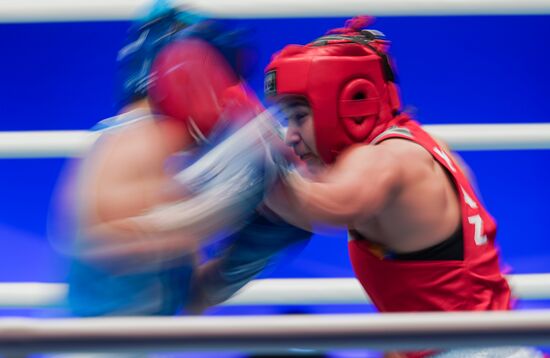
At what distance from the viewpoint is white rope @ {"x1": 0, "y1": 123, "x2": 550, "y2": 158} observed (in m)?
1.72

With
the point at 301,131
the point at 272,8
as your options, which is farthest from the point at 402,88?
the point at 301,131

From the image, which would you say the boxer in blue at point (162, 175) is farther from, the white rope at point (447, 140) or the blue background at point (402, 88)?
the blue background at point (402, 88)

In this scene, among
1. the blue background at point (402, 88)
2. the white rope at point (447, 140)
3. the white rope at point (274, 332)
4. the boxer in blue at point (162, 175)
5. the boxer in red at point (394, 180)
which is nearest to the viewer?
the white rope at point (274, 332)

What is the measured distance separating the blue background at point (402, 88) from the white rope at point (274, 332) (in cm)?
155

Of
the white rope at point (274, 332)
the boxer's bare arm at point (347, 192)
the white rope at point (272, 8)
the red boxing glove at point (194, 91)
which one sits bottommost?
the white rope at point (274, 332)

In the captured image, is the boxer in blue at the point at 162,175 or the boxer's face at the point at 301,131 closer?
the boxer in blue at the point at 162,175

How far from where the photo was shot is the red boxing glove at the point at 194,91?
126cm

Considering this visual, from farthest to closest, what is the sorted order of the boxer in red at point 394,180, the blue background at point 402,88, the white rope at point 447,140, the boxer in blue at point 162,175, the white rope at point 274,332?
the blue background at point 402,88 → the white rope at point 447,140 → the boxer in red at point 394,180 → the boxer in blue at point 162,175 → the white rope at point 274,332

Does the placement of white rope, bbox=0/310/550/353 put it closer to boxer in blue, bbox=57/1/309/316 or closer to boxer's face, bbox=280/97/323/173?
boxer in blue, bbox=57/1/309/316

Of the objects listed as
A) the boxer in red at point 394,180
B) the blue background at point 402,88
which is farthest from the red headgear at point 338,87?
the blue background at point 402,88

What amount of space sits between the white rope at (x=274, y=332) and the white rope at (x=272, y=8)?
109 cm

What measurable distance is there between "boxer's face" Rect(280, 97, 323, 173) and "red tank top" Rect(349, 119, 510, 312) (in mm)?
115

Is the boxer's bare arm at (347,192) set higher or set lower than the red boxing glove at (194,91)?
lower

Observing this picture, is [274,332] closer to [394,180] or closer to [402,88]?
[394,180]
